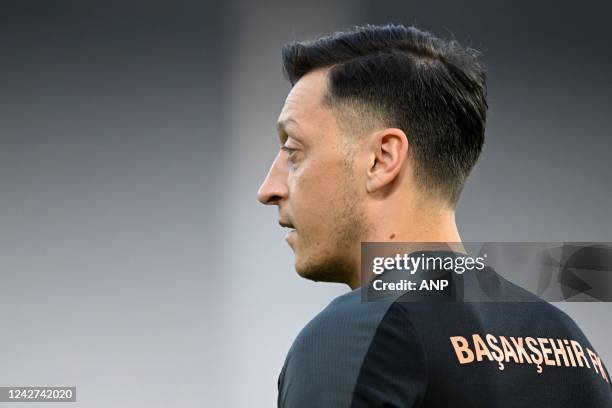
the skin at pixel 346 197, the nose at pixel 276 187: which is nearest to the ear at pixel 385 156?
the skin at pixel 346 197

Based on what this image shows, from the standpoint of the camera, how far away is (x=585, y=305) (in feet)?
7.63

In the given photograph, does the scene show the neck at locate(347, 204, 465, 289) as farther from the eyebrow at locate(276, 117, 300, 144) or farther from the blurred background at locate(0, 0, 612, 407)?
the blurred background at locate(0, 0, 612, 407)

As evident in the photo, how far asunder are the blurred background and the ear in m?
1.43

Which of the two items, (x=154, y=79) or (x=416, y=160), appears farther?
(x=154, y=79)

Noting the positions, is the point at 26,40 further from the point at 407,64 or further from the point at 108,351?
the point at 407,64

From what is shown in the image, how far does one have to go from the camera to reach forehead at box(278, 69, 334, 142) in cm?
90

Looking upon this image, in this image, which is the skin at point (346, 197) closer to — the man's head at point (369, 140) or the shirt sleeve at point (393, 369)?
the man's head at point (369, 140)

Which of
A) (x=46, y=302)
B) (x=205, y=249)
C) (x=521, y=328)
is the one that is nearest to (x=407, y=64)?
(x=521, y=328)

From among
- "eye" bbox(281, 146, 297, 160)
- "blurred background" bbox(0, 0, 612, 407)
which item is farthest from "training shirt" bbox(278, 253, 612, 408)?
"blurred background" bbox(0, 0, 612, 407)

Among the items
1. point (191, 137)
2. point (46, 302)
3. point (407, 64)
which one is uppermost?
point (191, 137)

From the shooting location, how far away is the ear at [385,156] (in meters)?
0.83

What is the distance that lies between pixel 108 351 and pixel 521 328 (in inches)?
63.6

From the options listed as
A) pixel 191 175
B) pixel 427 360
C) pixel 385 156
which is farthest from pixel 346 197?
pixel 191 175

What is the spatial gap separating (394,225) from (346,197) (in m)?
0.06
